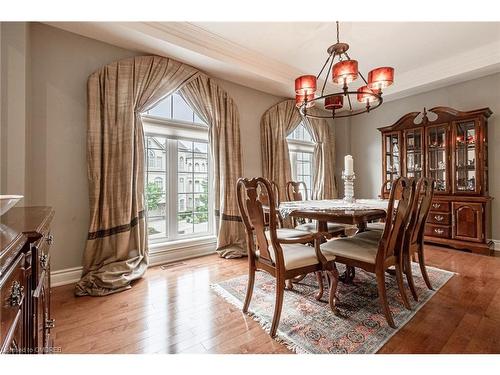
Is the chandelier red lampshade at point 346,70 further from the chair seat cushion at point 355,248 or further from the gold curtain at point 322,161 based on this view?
the gold curtain at point 322,161

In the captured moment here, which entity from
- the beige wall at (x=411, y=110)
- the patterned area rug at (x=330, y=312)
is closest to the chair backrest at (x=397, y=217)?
the patterned area rug at (x=330, y=312)

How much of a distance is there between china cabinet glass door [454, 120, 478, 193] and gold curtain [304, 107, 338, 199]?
6.02 feet

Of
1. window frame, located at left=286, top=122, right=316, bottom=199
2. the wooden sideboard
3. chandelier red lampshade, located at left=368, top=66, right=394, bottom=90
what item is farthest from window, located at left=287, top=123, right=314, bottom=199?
the wooden sideboard

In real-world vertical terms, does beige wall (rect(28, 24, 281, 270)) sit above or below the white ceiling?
below

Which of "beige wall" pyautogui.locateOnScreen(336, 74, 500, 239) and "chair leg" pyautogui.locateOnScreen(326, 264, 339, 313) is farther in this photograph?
"beige wall" pyautogui.locateOnScreen(336, 74, 500, 239)

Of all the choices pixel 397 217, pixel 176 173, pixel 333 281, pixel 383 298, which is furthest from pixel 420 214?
pixel 176 173

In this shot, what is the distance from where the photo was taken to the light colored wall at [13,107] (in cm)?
186

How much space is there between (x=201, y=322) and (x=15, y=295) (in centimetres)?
123

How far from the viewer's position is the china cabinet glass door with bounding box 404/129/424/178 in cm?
374

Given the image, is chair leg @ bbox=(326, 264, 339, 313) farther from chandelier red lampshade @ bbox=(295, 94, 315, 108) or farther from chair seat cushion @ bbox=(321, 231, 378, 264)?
chandelier red lampshade @ bbox=(295, 94, 315, 108)

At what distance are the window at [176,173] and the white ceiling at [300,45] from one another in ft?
2.25

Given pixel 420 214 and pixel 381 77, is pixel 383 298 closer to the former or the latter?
pixel 420 214
